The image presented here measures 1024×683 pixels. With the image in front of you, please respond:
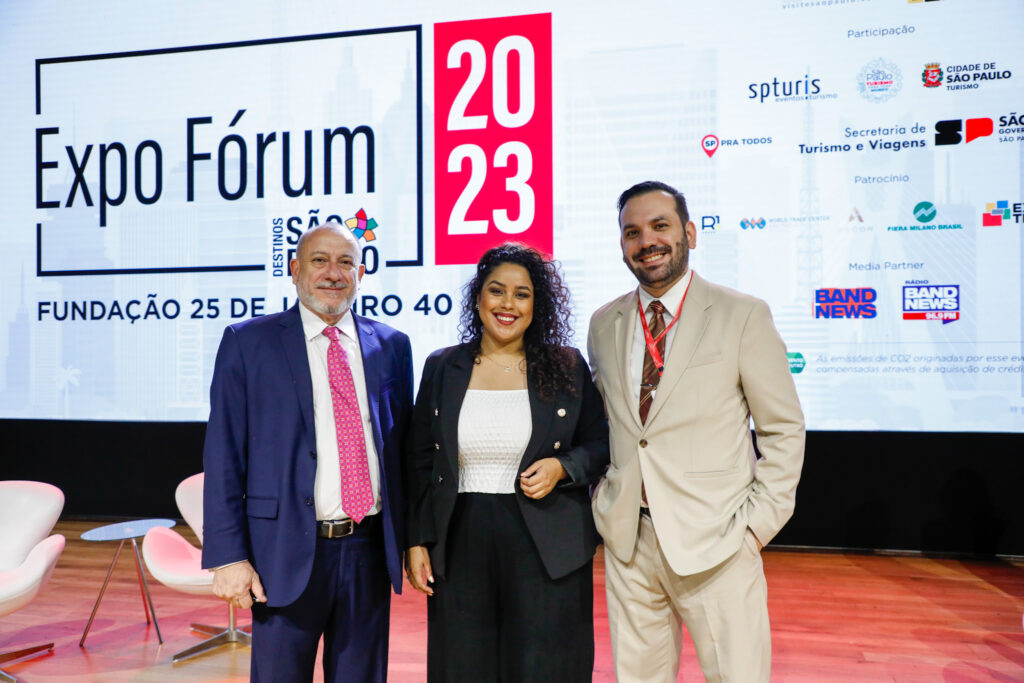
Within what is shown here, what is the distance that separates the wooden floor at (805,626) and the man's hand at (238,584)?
1.57m

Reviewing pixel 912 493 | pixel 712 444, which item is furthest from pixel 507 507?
pixel 912 493

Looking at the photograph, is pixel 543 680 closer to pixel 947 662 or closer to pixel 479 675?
pixel 479 675

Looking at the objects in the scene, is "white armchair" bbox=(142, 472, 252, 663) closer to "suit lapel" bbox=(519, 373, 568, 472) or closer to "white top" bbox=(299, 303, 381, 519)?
"white top" bbox=(299, 303, 381, 519)

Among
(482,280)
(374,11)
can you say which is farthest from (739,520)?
(374,11)

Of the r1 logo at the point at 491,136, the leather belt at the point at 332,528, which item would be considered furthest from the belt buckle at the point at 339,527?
the r1 logo at the point at 491,136

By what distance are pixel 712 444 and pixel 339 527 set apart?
3.54ft

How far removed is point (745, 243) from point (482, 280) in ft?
11.6

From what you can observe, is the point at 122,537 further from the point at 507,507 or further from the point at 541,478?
the point at 541,478

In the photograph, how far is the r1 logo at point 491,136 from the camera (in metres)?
5.68

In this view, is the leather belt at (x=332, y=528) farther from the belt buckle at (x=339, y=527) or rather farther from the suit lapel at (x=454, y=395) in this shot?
the suit lapel at (x=454, y=395)

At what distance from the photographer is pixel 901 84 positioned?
5.23m

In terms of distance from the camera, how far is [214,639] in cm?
387

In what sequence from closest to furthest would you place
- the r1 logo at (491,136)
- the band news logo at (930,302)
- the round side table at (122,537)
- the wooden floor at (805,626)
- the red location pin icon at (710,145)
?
the wooden floor at (805,626) → the round side table at (122,537) → the band news logo at (930,302) → the red location pin icon at (710,145) → the r1 logo at (491,136)

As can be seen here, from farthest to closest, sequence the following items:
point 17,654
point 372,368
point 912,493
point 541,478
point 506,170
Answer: point 506,170 → point 912,493 → point 17,654 → point 372,368 → point 541,478
